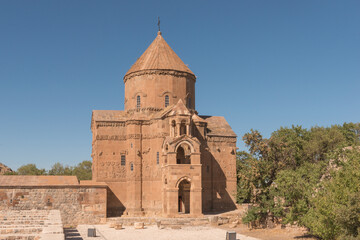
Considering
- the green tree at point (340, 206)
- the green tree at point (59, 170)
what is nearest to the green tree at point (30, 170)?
the green tree at point (59, 170)

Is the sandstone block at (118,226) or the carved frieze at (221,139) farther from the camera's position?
the carved frieze at (221,139)

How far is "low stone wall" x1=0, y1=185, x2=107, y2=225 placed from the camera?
108ft

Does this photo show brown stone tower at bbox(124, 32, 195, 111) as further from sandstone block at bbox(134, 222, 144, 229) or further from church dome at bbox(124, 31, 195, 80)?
sandstone block at bbox(134, 222, 144, 229)

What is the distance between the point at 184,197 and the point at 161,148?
464 cm

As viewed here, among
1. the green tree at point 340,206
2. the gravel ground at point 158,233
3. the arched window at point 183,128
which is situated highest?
the arched window at point 183,128

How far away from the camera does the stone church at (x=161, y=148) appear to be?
35.1m

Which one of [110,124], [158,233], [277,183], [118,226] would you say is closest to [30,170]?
[110,124]

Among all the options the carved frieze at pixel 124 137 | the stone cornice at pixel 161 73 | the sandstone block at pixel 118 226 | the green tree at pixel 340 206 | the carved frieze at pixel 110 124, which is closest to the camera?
the green tree at pixel 340 206

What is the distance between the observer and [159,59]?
1594 inches

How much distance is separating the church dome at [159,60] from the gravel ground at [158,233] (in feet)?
50.1

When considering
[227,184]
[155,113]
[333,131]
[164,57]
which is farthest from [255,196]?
[333,131]

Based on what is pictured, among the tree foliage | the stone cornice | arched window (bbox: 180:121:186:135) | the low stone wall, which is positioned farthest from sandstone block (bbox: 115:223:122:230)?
the stone cornice

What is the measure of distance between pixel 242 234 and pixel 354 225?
9498 mm

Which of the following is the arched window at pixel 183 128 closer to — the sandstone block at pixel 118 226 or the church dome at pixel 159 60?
the church dome at pixel 159 60
